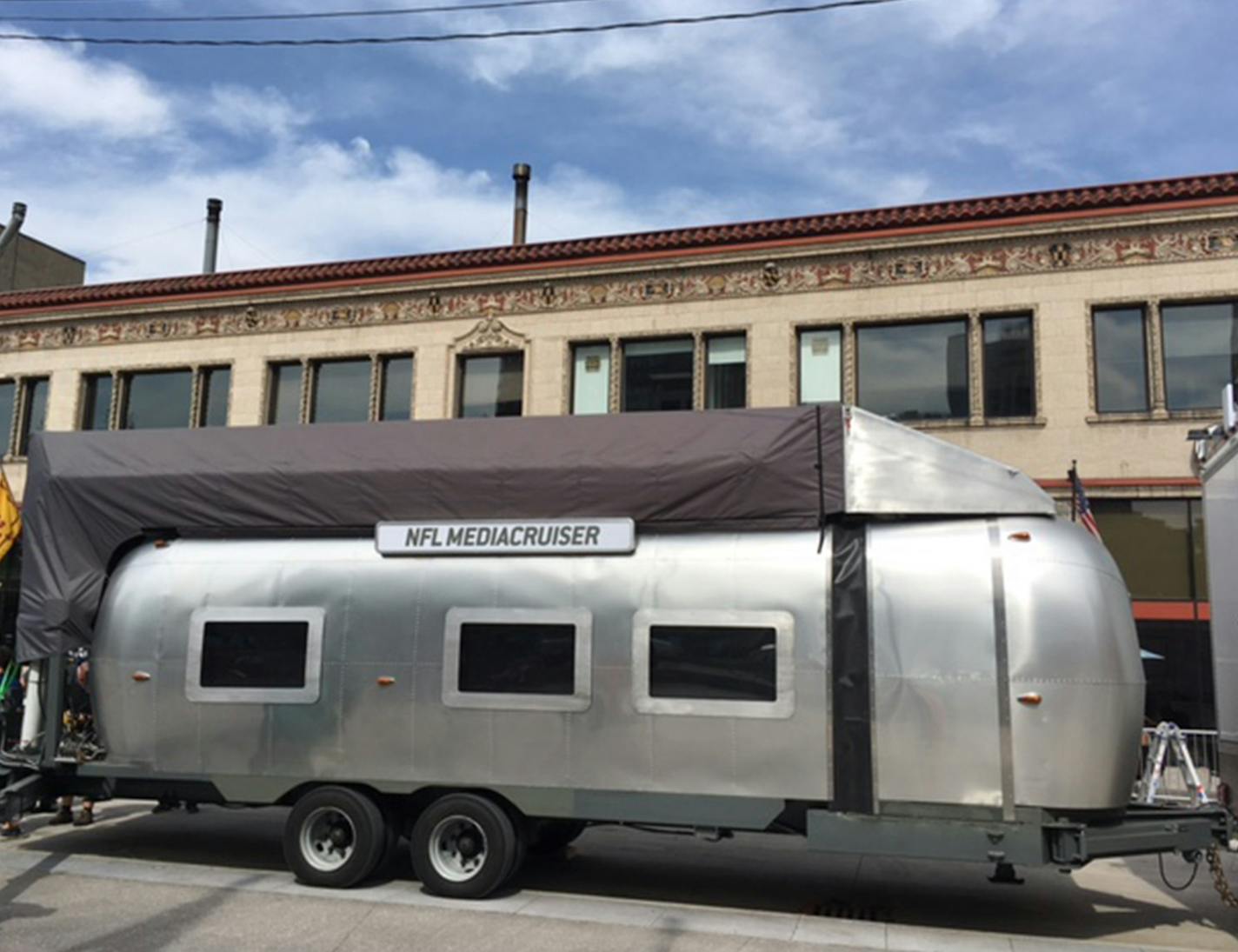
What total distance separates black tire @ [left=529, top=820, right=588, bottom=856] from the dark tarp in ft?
9.27

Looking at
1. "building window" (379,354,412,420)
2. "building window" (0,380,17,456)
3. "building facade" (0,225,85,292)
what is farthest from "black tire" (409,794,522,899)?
"building facade" (0,225,85,292)

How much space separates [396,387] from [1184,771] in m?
16.1

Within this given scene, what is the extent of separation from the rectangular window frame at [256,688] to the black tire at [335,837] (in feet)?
2.68

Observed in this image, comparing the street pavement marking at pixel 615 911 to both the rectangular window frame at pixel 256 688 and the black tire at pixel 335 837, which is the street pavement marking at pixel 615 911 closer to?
the black tire at pixel 335 837

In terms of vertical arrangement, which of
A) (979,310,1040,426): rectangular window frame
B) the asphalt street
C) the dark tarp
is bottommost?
the asphalt street

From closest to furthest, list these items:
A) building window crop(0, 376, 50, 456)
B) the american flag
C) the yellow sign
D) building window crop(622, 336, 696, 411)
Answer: the yellow sign
the american flag
building window crop(622, 336, 696, 411)
building window crop(0, 376, 50, 456)

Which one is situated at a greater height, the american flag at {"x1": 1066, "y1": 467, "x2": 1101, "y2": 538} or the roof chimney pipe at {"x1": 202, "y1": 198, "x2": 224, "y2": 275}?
the roof chimney pipe at {"x1": 202, "y1": 198, "x2": 224, "y2": 275}

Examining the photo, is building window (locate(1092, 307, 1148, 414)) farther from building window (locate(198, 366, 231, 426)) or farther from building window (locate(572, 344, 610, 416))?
building window (locate(198, 366, 231, 426))

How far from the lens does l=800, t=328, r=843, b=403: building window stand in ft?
64.5

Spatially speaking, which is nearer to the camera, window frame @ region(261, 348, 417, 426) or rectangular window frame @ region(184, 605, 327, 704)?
rectangular window frame @ region(184, 605, 327, 704)

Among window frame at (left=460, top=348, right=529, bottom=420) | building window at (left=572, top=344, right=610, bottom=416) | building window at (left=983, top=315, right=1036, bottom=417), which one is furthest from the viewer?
window frame at (left=460, top=348, right=529, bottom=420)

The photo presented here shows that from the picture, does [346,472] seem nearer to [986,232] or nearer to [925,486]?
[925,486]

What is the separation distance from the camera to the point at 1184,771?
12219 millimetres

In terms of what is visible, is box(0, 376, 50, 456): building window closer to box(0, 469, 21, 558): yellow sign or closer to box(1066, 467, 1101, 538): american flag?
box(0, 469, 21, 558): yellow sign
